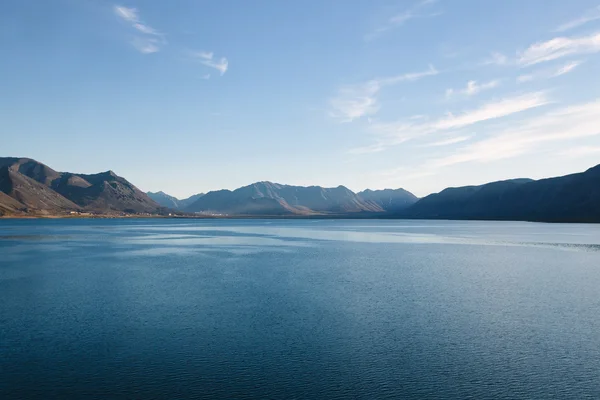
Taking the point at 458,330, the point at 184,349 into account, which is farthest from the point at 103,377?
the point at 458,330

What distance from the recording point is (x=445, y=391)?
20500 mm

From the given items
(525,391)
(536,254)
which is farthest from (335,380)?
(536,254)

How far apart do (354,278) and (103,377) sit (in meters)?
36.4

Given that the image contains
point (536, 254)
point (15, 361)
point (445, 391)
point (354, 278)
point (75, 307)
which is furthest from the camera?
point (536, 254)

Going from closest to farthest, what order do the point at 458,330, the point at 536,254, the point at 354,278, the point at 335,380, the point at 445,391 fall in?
the point at 445,391 → the point at 335,380 → the point at 458,330 → the point at 354,278 → the point at 536,254

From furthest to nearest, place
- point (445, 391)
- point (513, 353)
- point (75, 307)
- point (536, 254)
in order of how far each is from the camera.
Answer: point (536, 254), point (75, 307), point (513, 353), point (445, 391)

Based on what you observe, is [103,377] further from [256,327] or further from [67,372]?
[256,327]

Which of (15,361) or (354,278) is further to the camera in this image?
(354,278)

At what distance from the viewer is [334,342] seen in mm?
27938

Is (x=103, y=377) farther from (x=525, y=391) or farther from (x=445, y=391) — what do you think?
(x=525, y=391)

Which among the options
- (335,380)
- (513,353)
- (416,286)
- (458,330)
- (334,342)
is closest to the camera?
(335,380)

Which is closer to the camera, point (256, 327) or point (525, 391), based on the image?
point (525, 391)

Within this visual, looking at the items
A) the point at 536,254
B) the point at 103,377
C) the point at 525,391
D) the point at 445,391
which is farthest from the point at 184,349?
the point at 536,254

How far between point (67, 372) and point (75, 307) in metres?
16.4
